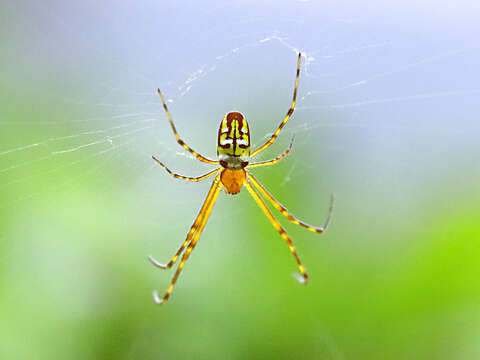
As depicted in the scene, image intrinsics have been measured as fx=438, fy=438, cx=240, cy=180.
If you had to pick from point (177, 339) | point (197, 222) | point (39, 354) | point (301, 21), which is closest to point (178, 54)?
point (301, 21)

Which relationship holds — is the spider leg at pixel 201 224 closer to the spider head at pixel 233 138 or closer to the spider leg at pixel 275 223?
the spider leg at pixel 275 223

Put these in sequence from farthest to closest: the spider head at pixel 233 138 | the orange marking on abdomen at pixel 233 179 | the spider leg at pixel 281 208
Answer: the spider leg at pixel 281 208, the orange marking on abdomen at pixel 233 179, the spider head at pixel 233 138

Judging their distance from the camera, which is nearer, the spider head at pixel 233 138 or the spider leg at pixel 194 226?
the spider head at pixel 233 138

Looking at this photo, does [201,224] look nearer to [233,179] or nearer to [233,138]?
[233,179]

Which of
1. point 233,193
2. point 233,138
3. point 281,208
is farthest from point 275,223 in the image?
point 233,138

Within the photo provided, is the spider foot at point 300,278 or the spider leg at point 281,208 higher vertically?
the spider leg at point 281,208

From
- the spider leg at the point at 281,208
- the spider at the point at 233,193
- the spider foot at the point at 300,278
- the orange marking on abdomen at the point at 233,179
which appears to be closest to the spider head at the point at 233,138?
the spider at the point at 233,193
